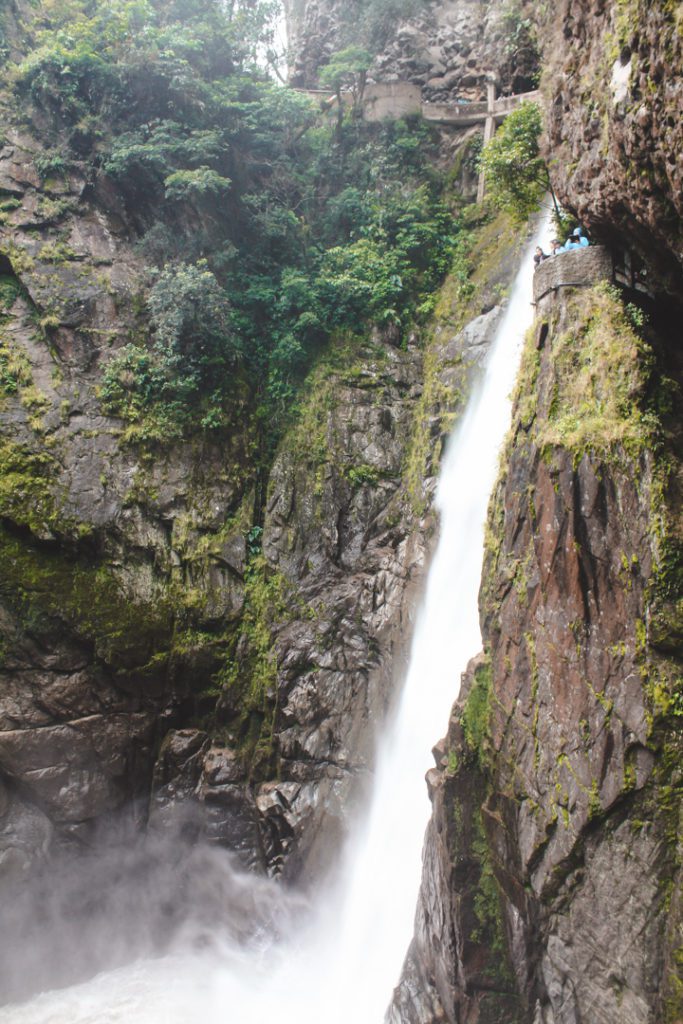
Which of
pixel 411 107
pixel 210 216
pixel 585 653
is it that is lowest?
pixel 585 653

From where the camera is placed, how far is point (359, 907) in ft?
38.0

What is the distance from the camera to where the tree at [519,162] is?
11133 millimetres

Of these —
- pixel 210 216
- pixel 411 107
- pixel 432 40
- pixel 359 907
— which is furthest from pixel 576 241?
pixel 432 40

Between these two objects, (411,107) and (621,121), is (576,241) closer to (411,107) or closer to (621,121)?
(621,121)

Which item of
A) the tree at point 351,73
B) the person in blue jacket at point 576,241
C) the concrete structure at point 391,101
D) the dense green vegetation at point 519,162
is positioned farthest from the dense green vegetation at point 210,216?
the person in blue jacket at point 576,241

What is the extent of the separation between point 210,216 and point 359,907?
15.3 m

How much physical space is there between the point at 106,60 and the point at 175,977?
19.8 metres

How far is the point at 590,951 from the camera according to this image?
6.78 m

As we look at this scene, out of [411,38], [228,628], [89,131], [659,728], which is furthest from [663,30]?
[411,38]

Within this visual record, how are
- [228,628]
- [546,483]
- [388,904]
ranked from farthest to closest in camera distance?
[228,628]
[388,904]
[546,483]

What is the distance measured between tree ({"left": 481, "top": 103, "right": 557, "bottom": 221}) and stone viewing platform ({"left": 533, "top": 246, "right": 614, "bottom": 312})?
3.11 meters

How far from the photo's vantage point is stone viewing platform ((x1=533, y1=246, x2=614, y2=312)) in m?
8.66

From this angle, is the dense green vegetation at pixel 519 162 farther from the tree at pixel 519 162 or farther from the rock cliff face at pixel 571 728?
the rock cliff face at pixel 571 728

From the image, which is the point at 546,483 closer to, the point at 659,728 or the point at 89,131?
the point at 659,728
